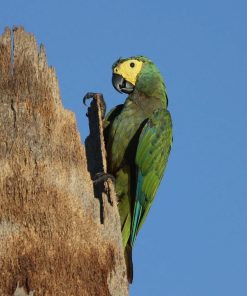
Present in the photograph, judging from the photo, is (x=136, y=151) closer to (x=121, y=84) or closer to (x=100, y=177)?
(x=121, y=84)

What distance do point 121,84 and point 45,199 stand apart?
2.66m

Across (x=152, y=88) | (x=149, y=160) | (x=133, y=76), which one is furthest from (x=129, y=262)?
(x=133, y=76)

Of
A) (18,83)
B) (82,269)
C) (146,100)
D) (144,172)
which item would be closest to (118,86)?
(146,100)

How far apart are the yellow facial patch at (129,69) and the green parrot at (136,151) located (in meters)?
0.22

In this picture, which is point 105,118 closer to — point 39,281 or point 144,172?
point 144,172

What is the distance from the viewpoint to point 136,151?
5.93m

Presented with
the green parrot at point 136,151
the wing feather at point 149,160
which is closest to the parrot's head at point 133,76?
the green parrot at point 136,151

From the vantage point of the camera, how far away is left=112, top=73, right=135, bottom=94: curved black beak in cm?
647

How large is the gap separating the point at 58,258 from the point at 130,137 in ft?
7.28

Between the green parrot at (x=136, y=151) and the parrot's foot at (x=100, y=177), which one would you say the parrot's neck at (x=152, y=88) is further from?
the parrot's foot at (x=100, y=177)

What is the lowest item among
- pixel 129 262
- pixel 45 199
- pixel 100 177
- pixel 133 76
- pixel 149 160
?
pixel 129 262

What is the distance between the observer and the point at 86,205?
4230 mm

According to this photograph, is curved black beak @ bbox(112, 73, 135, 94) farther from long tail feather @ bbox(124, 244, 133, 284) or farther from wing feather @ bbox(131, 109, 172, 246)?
long tail feather @ bbox(124, 244, 133, 284)

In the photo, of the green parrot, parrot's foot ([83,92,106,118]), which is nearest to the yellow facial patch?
the green parrot
